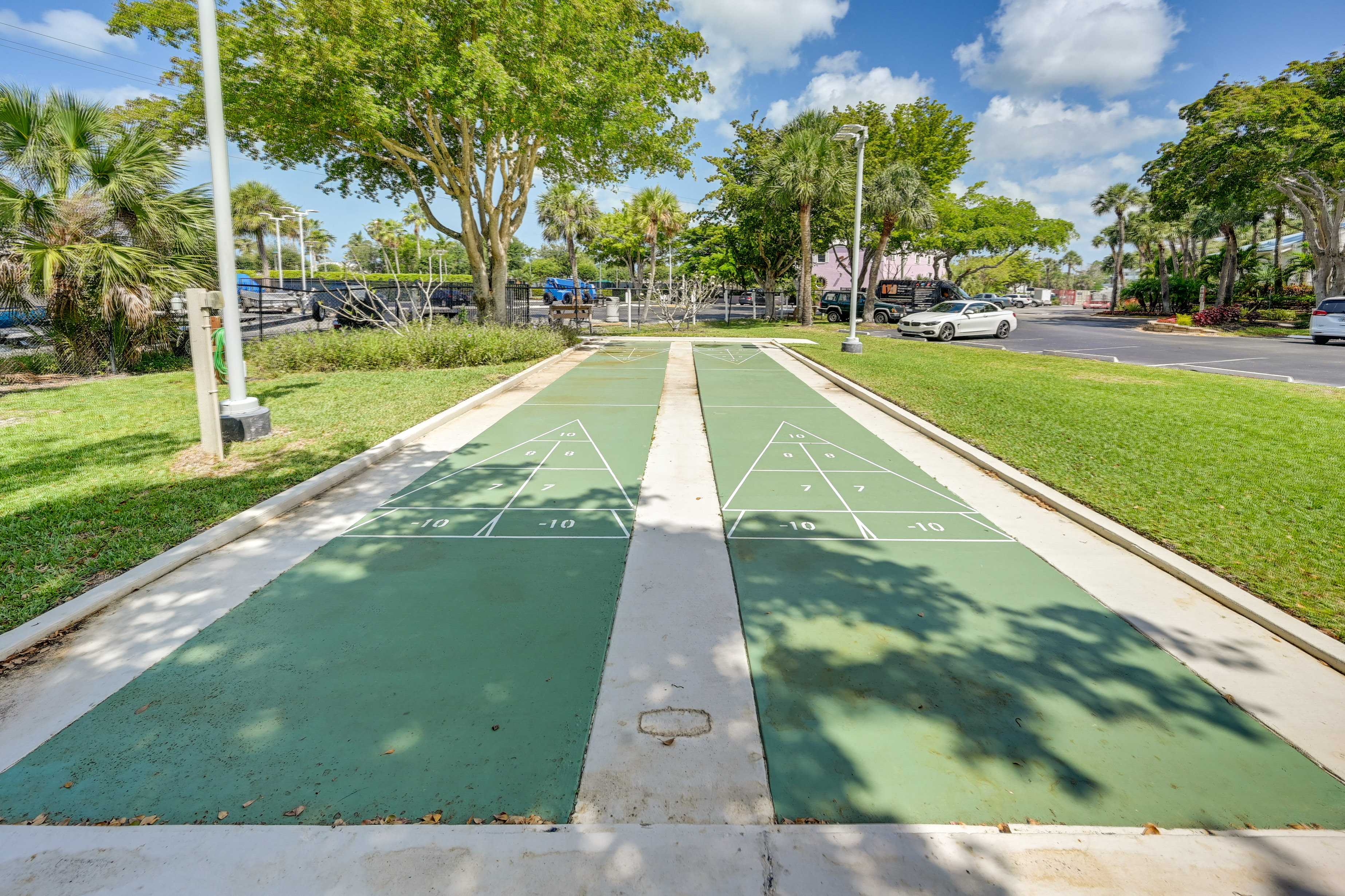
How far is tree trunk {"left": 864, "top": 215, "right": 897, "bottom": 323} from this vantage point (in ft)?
103

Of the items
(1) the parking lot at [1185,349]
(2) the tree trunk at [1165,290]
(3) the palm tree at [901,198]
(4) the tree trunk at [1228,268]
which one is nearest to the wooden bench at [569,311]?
(1) the parking lot at [1185,349]

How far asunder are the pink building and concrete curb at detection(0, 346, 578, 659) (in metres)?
46.7

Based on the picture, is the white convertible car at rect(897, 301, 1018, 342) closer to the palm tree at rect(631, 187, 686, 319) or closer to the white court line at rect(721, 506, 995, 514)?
the palm tree at rect(631, 187, 686, 319)

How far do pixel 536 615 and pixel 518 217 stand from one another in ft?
60.4

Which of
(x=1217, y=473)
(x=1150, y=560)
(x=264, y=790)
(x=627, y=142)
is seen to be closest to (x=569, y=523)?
(x=264, y=790)

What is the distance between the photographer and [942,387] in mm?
12508

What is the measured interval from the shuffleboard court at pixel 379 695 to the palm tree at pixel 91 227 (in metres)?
10.6

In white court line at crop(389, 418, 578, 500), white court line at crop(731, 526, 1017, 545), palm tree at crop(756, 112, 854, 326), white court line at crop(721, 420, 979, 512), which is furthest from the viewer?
palm tree at crop(756, 112, 854, 326)

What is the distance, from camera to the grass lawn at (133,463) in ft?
15.1

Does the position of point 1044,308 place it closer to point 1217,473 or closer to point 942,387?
point 942,387

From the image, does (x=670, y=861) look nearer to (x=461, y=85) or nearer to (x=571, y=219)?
(x=461, y=85)

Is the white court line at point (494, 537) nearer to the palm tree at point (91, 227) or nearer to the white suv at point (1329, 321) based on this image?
the palm tree at point (91, 227)

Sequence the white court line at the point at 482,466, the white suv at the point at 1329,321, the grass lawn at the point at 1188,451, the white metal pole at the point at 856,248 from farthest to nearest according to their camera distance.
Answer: the white suv at the point at 1329,321, the white metal pole at the point at 856,248, the white court line at the point at 482,466, the grass lawn at the point at 1188,451

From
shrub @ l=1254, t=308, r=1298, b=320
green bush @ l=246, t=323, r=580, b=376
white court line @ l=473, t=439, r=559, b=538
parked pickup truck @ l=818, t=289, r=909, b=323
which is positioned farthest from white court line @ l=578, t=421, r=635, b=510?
shrub @ l=1254, t=308, r=1298, b=320
